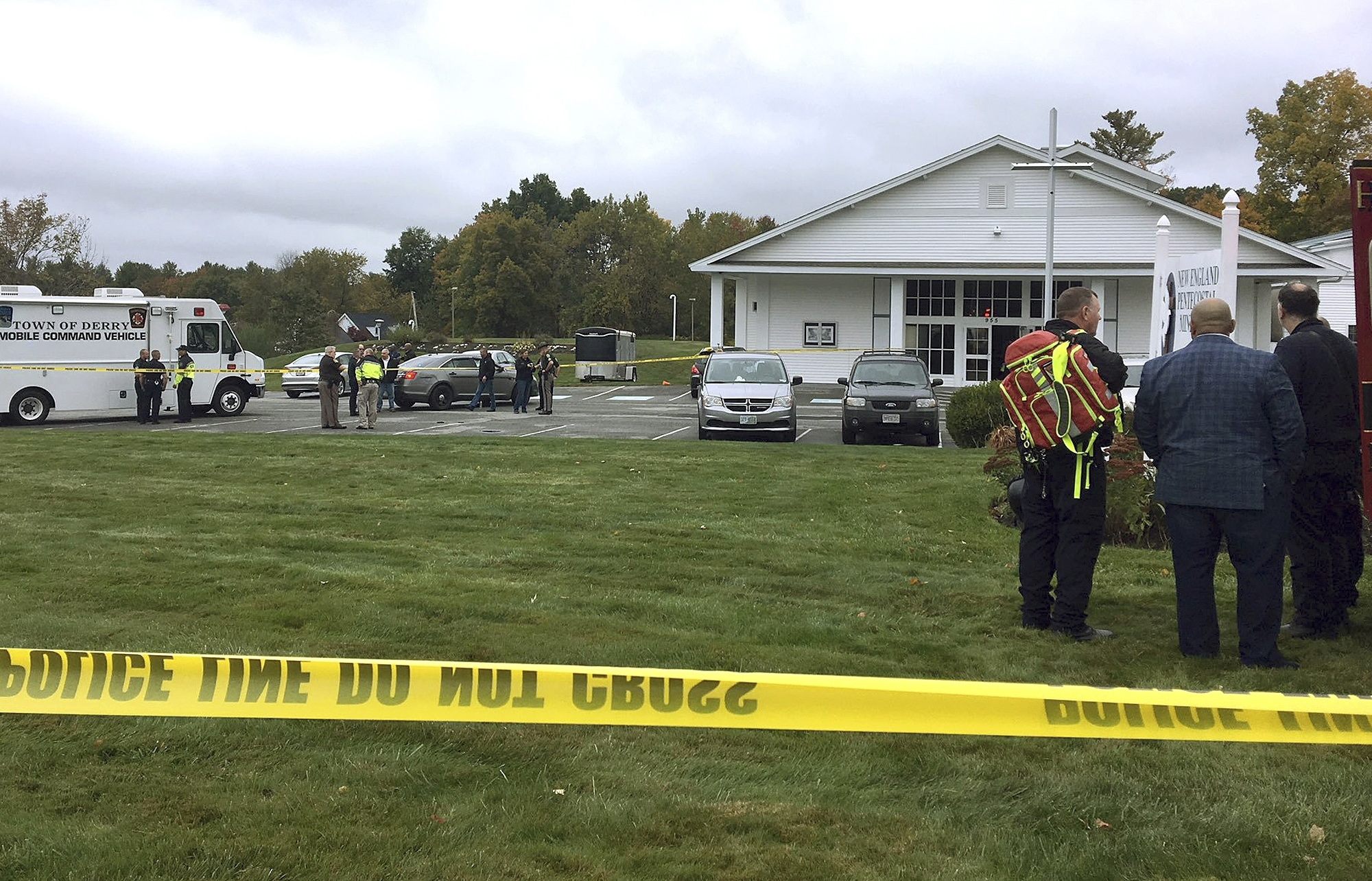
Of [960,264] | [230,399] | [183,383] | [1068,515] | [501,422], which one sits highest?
[960,264]

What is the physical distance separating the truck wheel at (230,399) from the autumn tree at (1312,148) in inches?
1805

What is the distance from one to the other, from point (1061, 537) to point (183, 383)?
22.6m

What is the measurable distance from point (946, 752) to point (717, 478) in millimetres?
9072

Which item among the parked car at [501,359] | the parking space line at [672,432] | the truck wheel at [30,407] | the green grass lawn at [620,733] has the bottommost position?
the green grass lawn at [620,733]

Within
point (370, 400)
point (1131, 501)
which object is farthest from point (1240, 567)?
point (370, 400)

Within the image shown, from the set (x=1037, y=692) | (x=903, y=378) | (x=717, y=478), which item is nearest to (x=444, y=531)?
(x=717, y=478)

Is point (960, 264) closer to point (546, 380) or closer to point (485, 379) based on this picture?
point (546, 380)

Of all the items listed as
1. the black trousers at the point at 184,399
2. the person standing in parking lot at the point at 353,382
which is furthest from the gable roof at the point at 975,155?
the black trousers at the point at 184,399

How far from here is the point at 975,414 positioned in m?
18.0

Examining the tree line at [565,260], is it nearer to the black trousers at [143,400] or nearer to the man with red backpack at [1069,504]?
the black trousers at [143,400]

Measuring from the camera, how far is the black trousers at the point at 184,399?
2519 cm

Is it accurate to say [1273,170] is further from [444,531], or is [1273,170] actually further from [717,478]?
[444,531]

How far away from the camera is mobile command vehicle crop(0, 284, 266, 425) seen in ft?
79.2

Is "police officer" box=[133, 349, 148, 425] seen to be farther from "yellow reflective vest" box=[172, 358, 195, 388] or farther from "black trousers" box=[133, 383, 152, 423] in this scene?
"yellow reflective vest" box=[172, 358, 195, 388]
